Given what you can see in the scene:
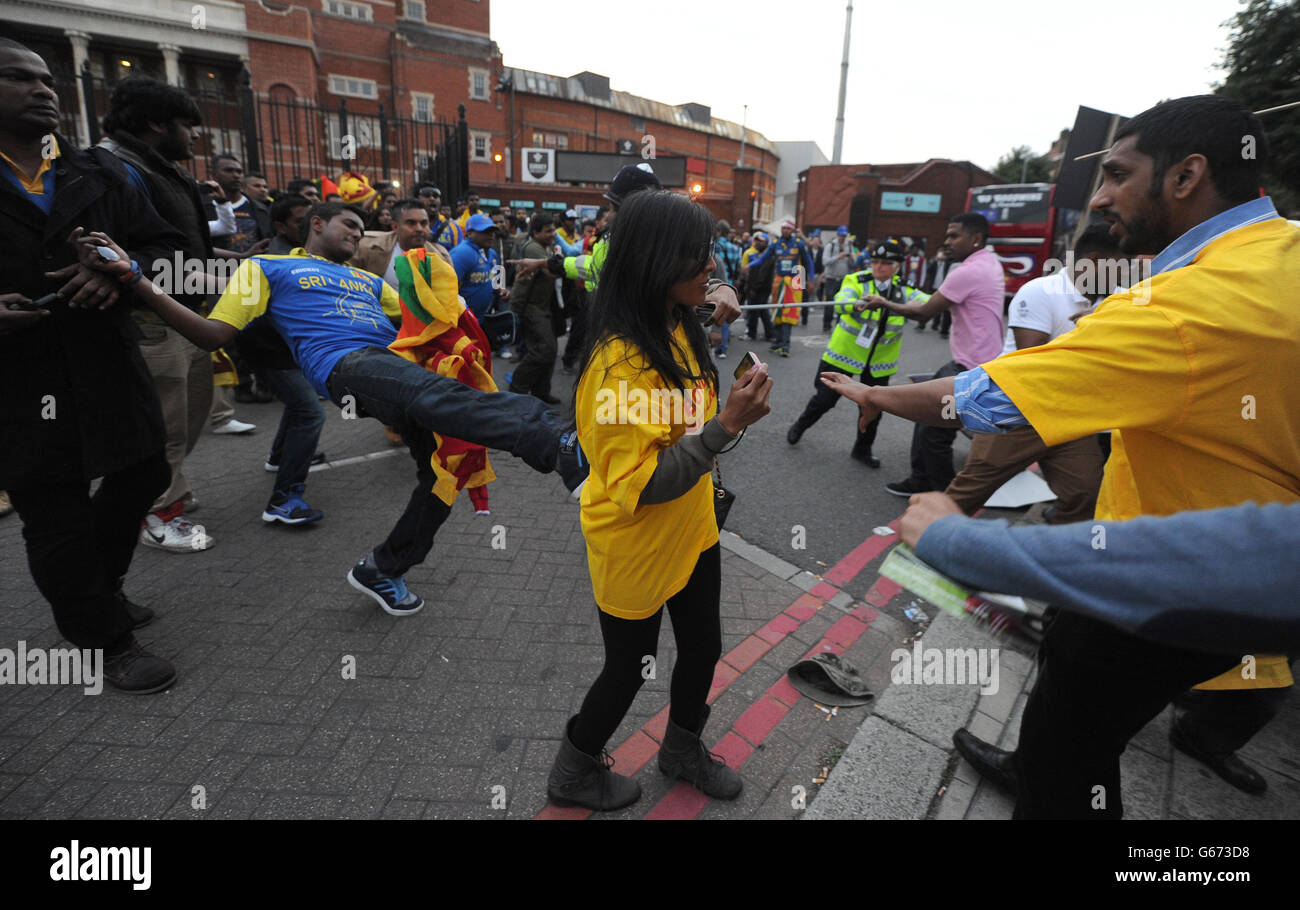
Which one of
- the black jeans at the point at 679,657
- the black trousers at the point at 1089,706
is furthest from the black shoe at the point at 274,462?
the black trousers at the point at 1089,706

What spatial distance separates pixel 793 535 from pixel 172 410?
13.6ft

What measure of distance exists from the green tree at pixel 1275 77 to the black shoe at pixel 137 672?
10.4 meters

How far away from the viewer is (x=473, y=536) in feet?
14.1

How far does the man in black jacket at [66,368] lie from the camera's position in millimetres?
2281

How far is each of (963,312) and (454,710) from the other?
15.9 feet

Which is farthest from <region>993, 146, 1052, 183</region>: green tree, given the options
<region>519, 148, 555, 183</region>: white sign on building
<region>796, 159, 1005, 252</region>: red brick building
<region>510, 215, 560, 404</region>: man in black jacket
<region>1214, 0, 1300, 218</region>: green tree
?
<region>510, 215, 560, 404</region>: man in black jacket

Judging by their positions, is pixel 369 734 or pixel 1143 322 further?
pixel 369 734

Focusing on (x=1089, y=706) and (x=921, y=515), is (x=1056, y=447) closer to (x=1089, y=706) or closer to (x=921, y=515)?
(x=1089, y=706)

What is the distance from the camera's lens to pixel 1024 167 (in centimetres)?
4553

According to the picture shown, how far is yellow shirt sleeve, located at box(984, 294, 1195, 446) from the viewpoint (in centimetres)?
136

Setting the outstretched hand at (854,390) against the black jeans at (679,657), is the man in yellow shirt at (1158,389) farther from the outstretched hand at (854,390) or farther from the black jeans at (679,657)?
the black jeans at (679,657)

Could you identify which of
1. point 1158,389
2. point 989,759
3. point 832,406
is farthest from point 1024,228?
point 1158,389
